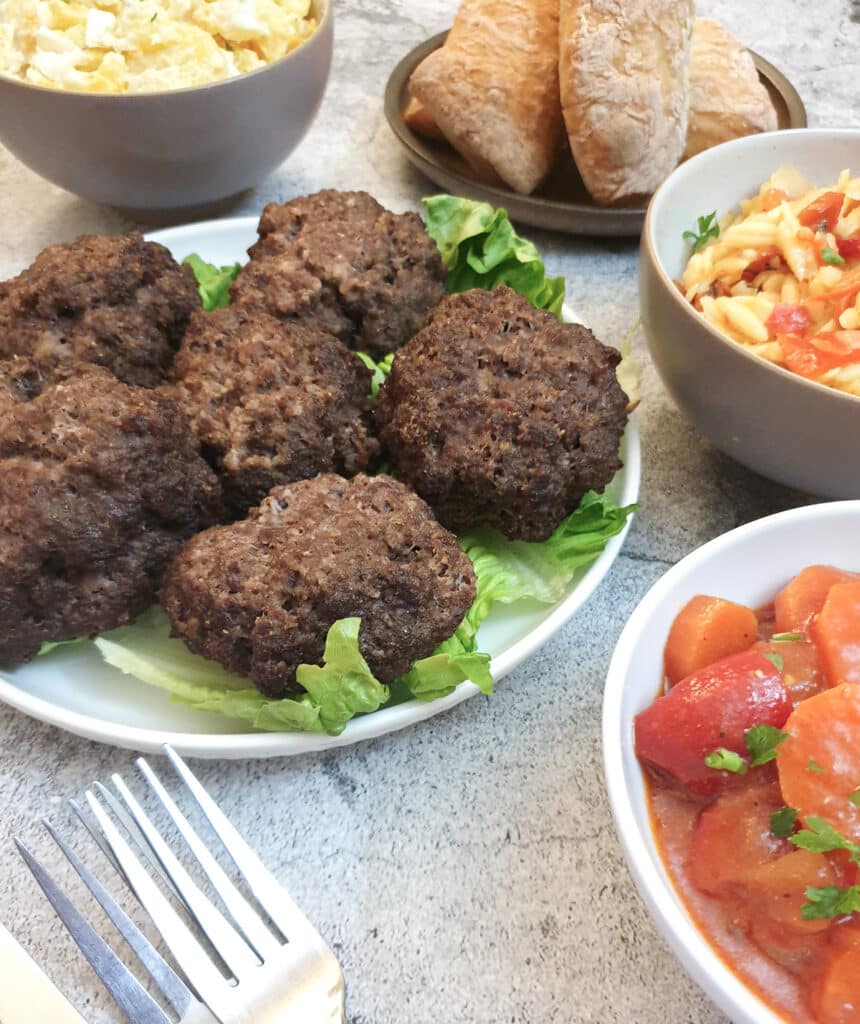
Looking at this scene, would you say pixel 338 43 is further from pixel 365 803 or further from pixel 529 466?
pixel 365 803

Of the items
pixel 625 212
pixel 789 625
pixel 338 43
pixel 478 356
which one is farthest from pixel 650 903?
pixel 338 43

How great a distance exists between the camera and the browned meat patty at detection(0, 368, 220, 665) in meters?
1.57

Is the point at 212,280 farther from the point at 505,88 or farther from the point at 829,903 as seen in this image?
the point at 829,903

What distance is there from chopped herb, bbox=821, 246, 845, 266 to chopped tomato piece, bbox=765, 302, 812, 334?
0.43ft

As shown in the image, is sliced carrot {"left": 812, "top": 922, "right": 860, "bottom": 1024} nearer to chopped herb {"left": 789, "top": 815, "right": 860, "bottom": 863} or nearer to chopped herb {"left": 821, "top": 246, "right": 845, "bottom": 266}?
chopped herb {"left": 789, "top": 815, "right": 860, "bottom": 863}

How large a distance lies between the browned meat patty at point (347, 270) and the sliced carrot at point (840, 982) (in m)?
1.57

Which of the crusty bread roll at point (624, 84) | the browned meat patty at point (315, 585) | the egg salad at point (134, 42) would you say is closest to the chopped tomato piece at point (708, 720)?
the browned meat patty at point (315, 585)

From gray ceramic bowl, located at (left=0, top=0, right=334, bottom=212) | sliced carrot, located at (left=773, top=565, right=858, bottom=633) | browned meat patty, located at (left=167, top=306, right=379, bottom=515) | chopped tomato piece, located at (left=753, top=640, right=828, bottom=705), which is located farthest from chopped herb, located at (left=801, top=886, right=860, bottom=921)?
gray ceramic bowl, located at (left=0, top=0, right=334, bottom=212)

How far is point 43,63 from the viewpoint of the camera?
7.91 feet

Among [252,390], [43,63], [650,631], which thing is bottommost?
[650,631]

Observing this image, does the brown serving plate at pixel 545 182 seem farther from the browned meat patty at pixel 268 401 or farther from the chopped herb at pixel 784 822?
the chopped herb at pixel 784 822

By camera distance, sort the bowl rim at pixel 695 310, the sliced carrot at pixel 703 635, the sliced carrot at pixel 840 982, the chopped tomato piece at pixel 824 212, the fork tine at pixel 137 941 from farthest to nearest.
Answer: the chopped tomato piece at pixel 824 212, the bowl rim at pixel 695 310, the sliced carrot at pixel 703 635, the fork tine at pixel 137 941, the sliced carrot at pixel 840 982

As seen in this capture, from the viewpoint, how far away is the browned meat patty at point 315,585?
1.55 m

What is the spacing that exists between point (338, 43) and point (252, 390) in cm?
264
